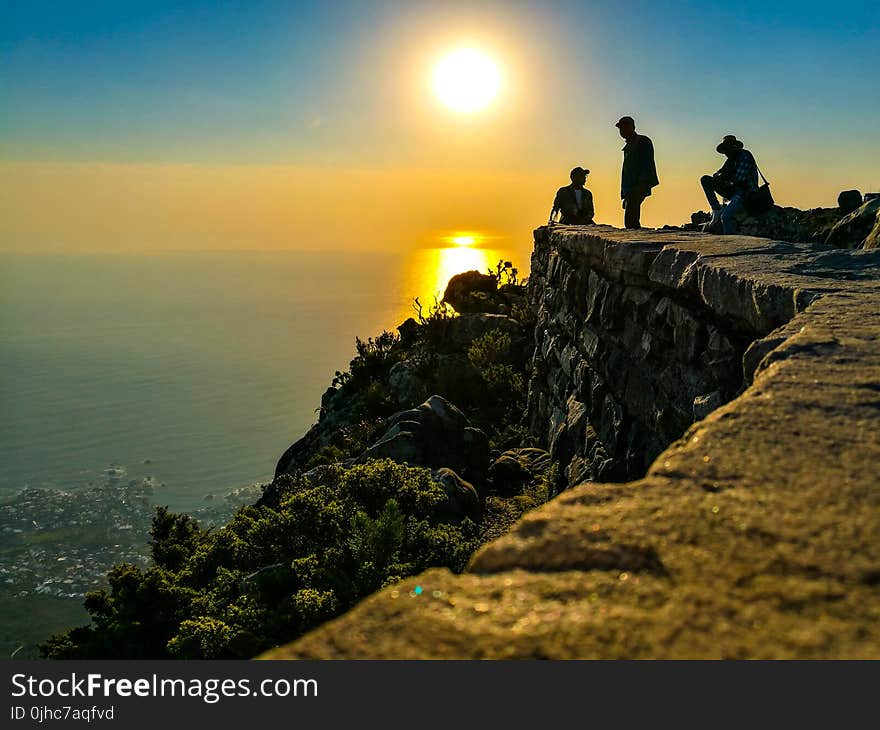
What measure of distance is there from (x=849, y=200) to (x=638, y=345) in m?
11.7

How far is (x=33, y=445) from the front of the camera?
12062 centimetres

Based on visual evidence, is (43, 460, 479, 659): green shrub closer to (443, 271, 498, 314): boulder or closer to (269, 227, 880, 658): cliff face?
(269, 227, 880, 658): cliff face

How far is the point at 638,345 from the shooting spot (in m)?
5.58

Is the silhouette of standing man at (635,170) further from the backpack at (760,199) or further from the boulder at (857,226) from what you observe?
the boulder at (857,226)

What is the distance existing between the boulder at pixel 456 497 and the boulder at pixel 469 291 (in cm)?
1099

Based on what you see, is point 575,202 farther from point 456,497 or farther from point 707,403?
point 707,403

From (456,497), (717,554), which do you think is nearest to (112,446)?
(456,497)

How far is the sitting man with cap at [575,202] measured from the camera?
13.6 metres

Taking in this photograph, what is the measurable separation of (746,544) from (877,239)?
5115 millimetres

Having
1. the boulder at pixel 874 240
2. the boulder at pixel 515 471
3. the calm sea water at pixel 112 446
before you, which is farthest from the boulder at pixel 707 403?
the calm sea water at pixel 112 446

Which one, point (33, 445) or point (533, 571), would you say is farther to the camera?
point (33, 445)
